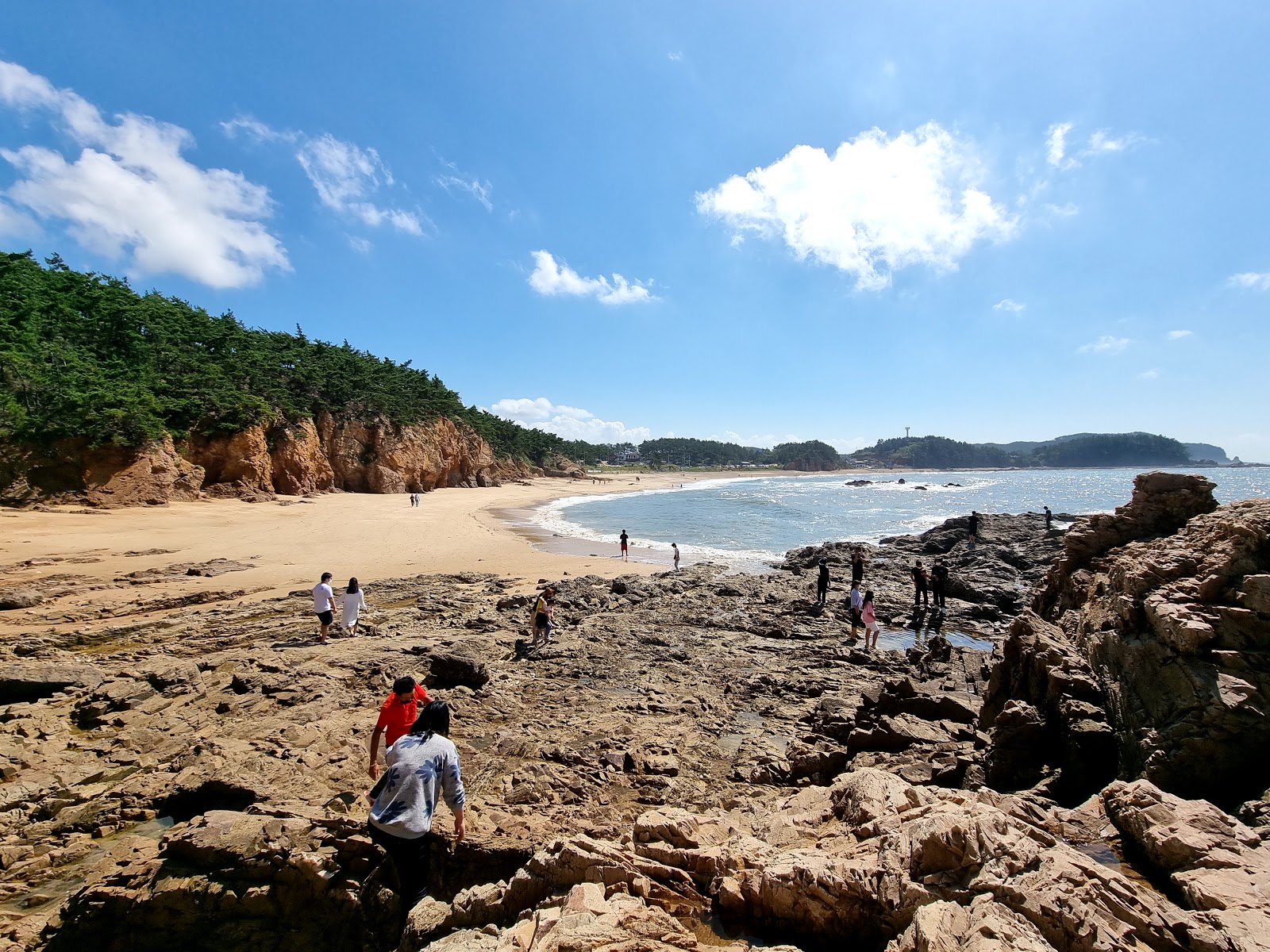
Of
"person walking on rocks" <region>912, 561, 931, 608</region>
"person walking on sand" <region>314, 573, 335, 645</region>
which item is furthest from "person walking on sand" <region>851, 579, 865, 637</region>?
"person walking on sand" <region>314, 573, 335, 645</region>

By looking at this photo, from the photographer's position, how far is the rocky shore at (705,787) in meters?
3.29

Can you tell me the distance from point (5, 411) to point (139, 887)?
34933 mm

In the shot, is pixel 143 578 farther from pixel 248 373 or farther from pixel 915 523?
pixel 915 523

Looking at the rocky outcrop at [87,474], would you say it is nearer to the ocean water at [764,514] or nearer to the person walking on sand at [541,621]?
the ocean water at [764,514]

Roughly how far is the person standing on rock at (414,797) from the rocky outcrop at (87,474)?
110 feet

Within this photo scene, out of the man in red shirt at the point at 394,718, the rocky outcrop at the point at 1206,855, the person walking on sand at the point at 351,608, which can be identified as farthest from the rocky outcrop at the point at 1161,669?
the person walking on sand at the point at 351,608

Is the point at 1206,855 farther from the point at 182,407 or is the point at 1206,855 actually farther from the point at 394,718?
the point at 182,407

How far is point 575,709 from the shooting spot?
8.45 metres

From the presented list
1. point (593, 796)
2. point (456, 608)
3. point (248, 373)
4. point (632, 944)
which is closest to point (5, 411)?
point (248, 373)

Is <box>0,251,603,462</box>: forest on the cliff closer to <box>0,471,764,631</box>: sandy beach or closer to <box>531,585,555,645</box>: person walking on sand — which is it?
<box>0,471,764,631</box>: sandy beach

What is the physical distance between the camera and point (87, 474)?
89.0 feet

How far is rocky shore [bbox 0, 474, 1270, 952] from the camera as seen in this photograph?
3.29 meters

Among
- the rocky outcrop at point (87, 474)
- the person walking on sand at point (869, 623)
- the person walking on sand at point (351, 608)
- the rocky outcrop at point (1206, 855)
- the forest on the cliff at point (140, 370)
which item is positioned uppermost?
the forest on the cliff at point (140, 370)

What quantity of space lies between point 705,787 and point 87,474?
35429 millimetres
